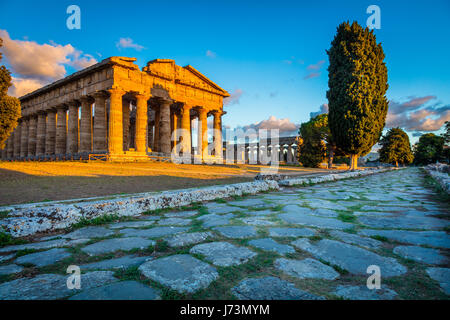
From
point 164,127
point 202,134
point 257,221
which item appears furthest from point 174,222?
point 202,134

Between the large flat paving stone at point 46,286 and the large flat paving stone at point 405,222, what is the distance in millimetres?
2748

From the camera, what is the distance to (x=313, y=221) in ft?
8.90

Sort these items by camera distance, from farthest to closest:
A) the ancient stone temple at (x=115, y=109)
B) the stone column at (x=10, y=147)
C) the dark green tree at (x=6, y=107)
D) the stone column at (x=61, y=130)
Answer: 1. the stone column at (x=10, y=147)
2. the stone column at (x=61, y=130)
3. the ancient stone temple at (x=115, y=109)
4. the dark green tree at (x=6, y=107)

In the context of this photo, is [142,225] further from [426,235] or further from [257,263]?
[426,235]

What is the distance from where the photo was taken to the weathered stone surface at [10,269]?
56.5 inches

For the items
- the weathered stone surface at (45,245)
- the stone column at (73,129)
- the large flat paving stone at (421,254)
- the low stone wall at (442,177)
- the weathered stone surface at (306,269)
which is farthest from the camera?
the stone column at (73,129)

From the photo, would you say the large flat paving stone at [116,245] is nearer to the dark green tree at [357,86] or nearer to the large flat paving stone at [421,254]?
the large flat paving stone at [421,254]

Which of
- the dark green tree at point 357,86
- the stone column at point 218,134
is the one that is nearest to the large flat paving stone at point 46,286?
the dark green tree at point 357,86

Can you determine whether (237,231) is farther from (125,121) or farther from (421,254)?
(125,121)

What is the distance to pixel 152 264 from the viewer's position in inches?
59.2

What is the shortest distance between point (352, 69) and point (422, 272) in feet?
60.9

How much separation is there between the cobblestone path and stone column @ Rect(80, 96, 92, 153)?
22.8m

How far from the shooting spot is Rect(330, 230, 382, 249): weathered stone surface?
1.92 metres

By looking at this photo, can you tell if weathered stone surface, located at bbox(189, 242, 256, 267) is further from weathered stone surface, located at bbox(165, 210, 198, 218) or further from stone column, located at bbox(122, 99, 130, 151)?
stone column, located at bbox(122, 99, 130, 151)
